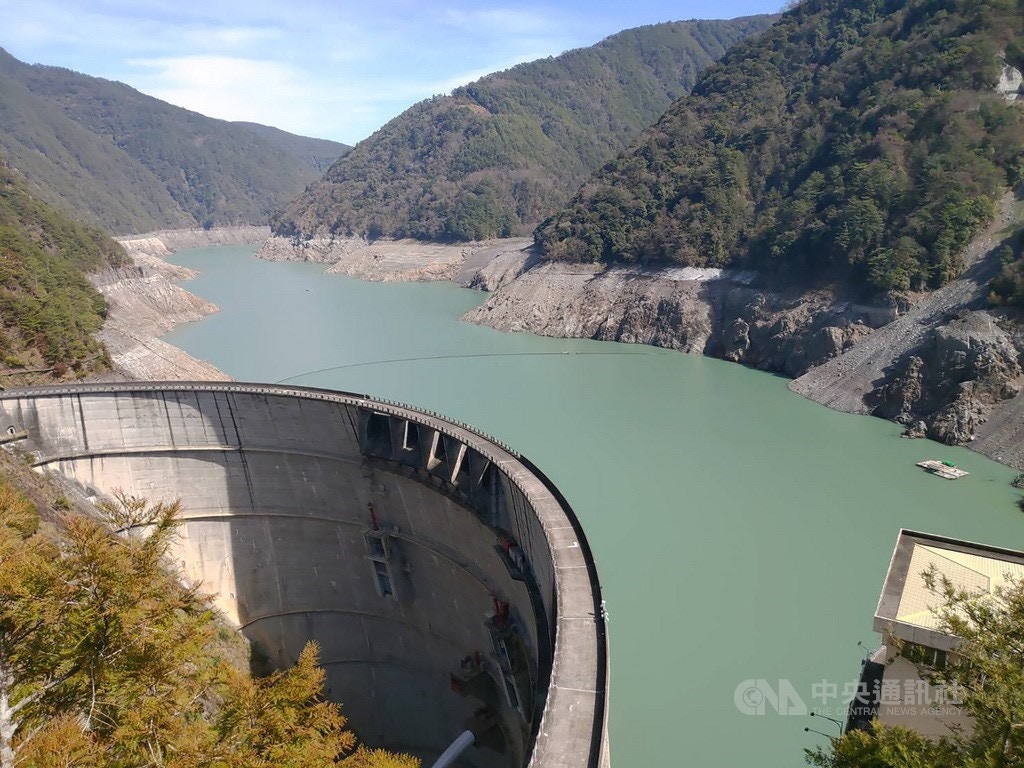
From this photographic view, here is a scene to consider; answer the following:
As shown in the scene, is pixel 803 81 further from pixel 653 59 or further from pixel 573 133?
pixel 653 59

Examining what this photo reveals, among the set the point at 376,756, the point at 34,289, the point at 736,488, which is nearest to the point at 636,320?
the point at 736,488

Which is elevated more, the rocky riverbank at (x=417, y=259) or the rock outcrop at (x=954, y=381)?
the rocky riverbank at (x=417, y=259)

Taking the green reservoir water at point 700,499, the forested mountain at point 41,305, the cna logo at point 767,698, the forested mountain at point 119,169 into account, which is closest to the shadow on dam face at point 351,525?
the green reservoir water at point 700,499

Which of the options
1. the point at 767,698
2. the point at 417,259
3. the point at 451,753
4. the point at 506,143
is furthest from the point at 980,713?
the point at 506,143

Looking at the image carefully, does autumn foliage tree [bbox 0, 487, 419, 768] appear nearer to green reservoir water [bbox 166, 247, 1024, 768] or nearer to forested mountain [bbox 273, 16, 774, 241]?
green reservoir water [bbox 166, 247, 1024, 768]

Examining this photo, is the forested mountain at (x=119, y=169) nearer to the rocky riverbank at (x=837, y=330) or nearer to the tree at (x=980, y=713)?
the rocky riverbank at (x=837, y=330)

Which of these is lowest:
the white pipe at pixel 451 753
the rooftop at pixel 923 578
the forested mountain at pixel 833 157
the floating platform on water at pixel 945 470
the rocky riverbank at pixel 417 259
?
the white pipe at pixel 451 753
